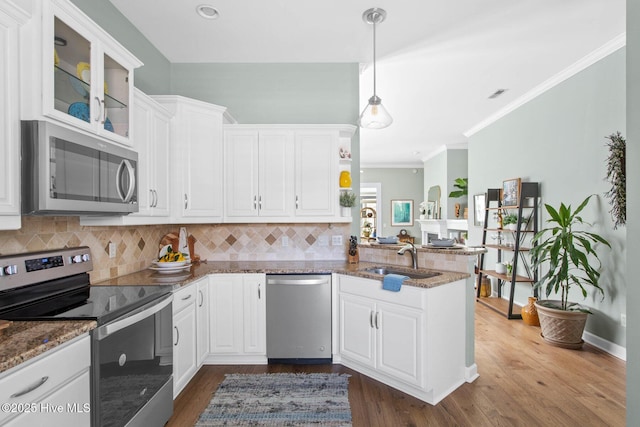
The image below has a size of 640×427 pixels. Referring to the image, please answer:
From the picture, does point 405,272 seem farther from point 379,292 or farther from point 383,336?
point 383,336

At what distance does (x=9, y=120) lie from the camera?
130 cm

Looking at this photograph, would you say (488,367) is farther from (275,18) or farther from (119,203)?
(275,18)

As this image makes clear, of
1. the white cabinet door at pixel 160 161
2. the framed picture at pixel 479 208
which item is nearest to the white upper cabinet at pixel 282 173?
the white cabinet door at pixel 160 161

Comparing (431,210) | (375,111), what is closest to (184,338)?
(375,111)

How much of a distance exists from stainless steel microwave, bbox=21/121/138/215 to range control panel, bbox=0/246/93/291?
0.31 metres

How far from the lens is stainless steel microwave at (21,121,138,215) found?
1.36 m

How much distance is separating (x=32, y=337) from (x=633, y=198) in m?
2.49

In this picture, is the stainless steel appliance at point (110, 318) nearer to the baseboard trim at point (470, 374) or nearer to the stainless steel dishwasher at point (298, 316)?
the stainless steel dishwasher at point (298, 316)

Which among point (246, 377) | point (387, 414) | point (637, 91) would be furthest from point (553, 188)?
point (246, 377)

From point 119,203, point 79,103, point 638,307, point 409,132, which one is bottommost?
point 638,307

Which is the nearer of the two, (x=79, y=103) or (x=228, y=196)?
(x=79, y=103)

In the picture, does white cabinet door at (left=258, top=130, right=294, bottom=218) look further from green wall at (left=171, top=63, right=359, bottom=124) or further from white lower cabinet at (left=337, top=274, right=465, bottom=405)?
white lower cabinet at (left=337, top=274, right=465, bottom=405)

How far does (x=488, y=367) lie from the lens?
8.99ft

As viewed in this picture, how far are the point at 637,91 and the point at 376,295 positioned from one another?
1.86 m
